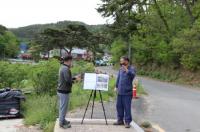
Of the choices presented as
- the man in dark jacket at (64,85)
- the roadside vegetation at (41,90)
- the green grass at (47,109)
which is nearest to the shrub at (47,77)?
the roadside vegetation at (41,90)

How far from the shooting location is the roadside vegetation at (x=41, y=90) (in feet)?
47.6

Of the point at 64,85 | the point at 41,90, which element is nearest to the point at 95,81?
the point at 64,85

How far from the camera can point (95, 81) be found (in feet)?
42.3

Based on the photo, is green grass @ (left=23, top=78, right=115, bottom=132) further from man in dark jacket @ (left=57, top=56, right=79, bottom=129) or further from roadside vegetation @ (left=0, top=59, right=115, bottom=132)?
man in dark jacket @ (left=57, top=56, right=79, bottom=129)

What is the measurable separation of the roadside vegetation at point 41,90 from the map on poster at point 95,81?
1.46m

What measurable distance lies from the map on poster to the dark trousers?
30.8 inches

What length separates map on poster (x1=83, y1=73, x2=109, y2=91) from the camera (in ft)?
42.1

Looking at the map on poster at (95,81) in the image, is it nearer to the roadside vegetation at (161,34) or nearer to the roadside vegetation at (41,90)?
the roadside vegetation at (41,90)

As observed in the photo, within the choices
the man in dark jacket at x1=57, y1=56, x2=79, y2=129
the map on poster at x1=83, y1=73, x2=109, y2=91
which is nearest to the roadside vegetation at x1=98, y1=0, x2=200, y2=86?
the map on poster at x1=83, y1=73, x2=109, y2=91

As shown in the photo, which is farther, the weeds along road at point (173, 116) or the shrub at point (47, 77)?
the shrub at point (47, 77)

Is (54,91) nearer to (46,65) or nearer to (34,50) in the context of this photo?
(46,65)

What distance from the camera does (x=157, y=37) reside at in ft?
170

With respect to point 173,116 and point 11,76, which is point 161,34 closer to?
point 11,76

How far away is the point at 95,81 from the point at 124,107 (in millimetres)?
1178
